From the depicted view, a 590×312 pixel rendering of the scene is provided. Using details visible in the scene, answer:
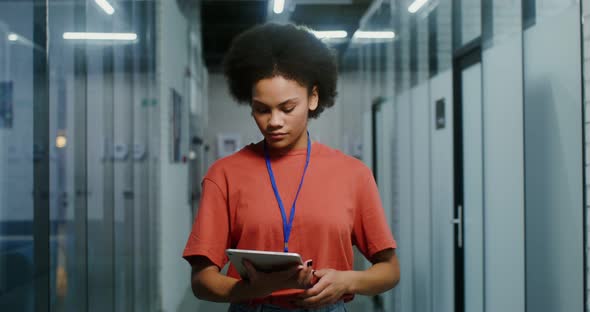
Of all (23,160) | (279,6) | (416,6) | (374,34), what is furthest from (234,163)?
(279,6)

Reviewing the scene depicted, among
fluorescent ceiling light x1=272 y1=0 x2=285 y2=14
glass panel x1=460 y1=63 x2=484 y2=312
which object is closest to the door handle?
glass panel x1=460 y1=63 x2=484 y2=312

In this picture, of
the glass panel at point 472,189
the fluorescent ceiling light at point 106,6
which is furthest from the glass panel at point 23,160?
the glass panel at point 472,189

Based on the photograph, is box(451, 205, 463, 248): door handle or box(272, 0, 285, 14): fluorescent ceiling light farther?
box(272, 0, 285, 14): fluorescent ceiling light

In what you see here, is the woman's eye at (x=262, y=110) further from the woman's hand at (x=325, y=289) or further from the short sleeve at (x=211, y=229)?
the woman's hand at (x=325, y=289)

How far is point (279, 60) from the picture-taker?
1221 mm

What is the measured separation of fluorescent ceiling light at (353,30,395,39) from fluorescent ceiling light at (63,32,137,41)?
2.29m

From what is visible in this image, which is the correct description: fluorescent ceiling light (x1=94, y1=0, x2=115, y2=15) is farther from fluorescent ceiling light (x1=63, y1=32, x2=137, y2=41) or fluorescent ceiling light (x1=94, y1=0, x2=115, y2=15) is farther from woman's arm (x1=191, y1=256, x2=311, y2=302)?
woman's arm (x1=191, y1=256, x2=311, y2=302)

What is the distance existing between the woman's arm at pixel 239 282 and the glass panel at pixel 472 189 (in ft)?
7.82

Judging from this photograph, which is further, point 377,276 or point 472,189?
point 472,189

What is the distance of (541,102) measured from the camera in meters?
2.20

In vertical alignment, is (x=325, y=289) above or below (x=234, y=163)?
below

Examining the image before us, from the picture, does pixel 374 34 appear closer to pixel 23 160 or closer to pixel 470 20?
pixel 470 20

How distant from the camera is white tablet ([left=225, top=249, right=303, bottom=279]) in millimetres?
1009

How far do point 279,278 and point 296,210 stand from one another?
0.60 feet
